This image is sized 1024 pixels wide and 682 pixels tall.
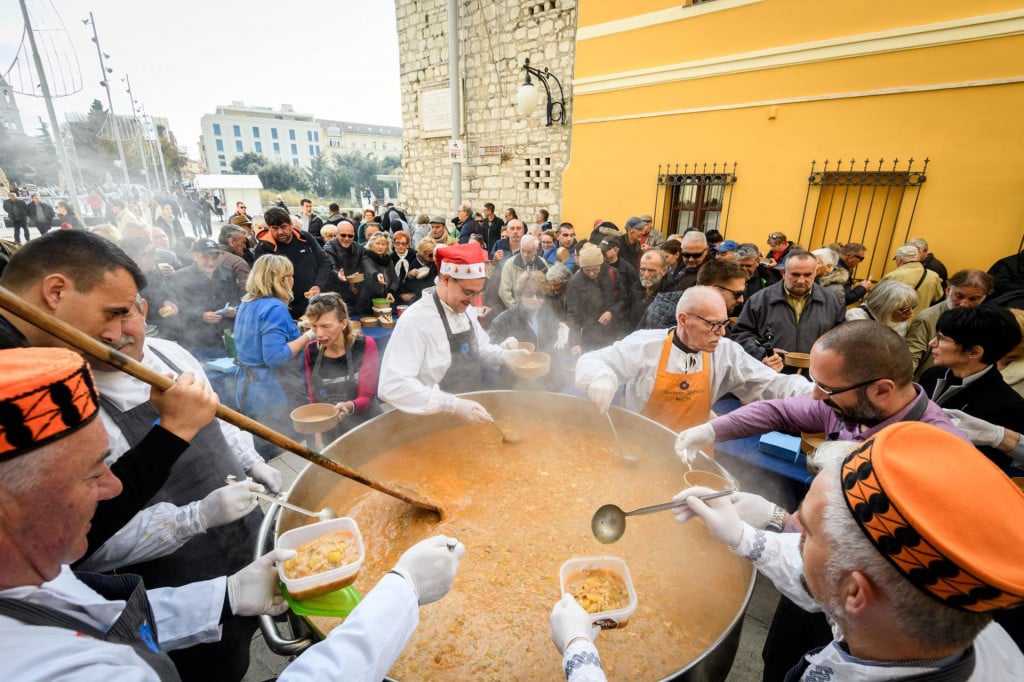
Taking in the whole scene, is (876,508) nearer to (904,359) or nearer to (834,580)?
(834,580)

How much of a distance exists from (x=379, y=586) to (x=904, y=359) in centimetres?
218

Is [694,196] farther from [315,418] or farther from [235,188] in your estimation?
[235,188]

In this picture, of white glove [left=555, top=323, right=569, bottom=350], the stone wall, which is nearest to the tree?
the stone wall

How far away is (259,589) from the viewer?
60.2 inches

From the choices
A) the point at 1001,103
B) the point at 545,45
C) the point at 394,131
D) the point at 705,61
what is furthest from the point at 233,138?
the point at 1001,103

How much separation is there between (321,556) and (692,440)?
6.16 ft

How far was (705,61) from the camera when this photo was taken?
310 inches

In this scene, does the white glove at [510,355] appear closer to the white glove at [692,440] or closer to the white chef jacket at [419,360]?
the white chef jacket at [419,360]

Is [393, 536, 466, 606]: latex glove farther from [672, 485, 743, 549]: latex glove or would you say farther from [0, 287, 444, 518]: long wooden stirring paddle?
[672, 485, 743, 549]: latex glove

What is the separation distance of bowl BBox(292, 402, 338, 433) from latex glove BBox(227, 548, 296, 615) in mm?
1101

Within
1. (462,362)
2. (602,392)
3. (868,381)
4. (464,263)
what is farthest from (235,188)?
(868,381)

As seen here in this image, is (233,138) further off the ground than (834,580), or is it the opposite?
(233,138)

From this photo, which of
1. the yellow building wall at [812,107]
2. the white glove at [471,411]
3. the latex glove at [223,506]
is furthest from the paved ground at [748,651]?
the yellow building wall at [812,107]

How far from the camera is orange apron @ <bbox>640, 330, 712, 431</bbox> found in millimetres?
2893
